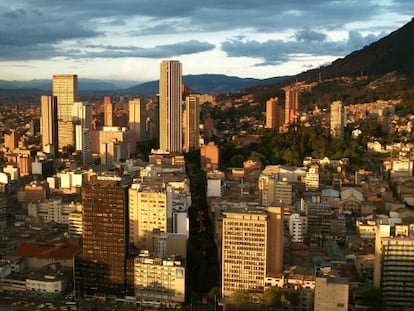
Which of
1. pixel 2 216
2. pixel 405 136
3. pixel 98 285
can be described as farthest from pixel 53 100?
pixel 98 285

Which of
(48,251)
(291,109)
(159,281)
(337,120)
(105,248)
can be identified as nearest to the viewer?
(159,281)

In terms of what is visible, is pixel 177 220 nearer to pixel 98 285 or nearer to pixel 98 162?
pixel 98 285

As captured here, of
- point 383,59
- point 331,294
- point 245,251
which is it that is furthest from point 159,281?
point 383,59

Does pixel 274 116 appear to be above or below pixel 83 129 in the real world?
above

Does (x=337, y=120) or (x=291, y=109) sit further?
(x=291, y=109)

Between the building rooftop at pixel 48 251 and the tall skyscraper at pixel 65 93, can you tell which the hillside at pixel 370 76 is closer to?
the tall skyscraper at pixel 65 93

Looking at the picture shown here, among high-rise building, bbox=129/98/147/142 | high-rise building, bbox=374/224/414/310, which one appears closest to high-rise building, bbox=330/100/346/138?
high-rise building, bbox=129/98/147/142

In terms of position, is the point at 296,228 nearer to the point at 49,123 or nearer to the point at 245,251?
the point at 245,251

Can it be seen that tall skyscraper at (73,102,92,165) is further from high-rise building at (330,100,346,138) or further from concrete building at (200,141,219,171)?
high-rise building at (330,100,346,138)
